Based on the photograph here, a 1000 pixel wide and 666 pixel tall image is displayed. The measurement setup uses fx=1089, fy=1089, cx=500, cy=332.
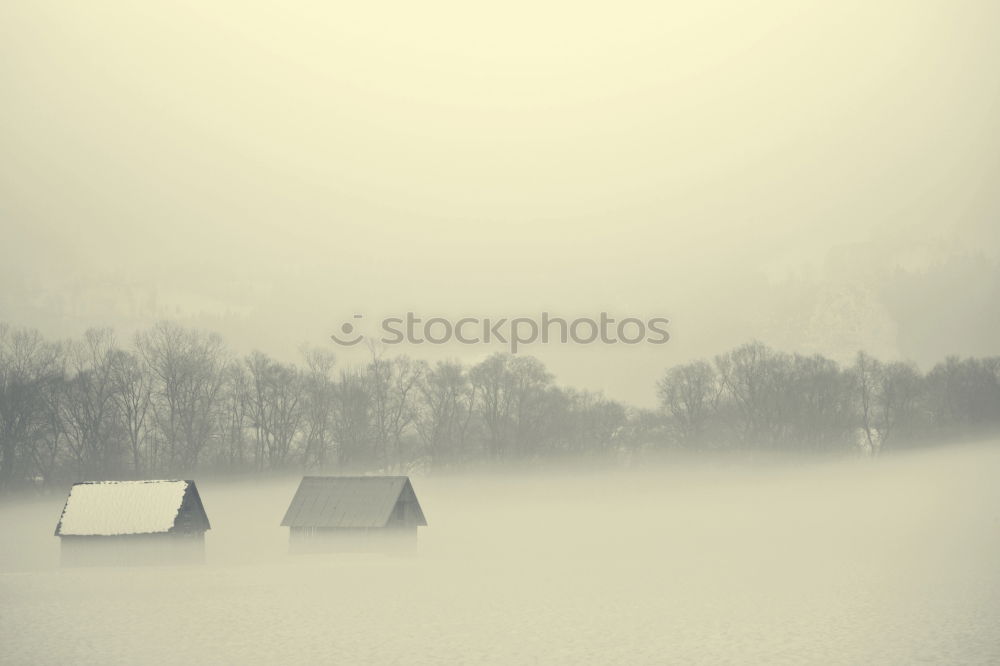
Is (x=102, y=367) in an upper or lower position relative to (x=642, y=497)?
upper

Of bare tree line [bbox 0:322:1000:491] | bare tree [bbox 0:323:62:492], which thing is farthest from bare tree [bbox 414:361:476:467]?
bare tree [bbox 0:323:62:492]

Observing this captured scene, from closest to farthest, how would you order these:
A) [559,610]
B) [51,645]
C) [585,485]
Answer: [51,645], [559,610], [585,485]

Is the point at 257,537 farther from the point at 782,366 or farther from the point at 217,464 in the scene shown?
the point at 782,366

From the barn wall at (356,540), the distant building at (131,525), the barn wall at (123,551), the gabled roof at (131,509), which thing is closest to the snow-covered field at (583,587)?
the barn wall at (356,540)

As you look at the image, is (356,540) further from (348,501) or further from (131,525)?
(131,525)

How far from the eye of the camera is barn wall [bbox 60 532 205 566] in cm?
5372

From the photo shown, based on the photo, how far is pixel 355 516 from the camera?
57156 mm

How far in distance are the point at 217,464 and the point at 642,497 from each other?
33.0 m

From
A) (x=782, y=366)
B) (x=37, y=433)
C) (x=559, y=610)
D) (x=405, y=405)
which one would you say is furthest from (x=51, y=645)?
(x=782, y=366)

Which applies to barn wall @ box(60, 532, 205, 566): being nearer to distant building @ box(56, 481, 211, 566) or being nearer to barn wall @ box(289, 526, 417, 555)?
distant building @ box(56, 481, 211, 566)

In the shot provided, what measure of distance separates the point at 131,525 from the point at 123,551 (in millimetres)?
1308

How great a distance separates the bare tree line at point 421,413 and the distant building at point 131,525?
22357 mm

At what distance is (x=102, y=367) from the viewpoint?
82688mm

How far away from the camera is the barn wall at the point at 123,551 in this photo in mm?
53719
